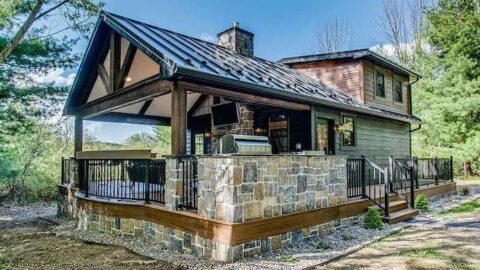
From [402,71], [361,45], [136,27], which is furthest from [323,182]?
[361,45]

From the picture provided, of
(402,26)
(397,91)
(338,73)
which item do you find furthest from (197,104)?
(402,26)

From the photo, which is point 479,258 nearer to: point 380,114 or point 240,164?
point 240,164

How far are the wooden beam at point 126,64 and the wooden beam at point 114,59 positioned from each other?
125 millimetres

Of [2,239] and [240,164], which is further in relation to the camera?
[2,239]

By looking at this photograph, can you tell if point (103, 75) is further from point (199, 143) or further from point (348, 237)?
point (348, 237)

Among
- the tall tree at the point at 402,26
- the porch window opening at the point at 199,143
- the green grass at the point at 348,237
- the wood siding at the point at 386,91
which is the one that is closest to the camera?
the green grass at the point at 348,237

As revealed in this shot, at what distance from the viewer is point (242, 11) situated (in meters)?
23.6

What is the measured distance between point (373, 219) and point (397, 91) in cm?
931

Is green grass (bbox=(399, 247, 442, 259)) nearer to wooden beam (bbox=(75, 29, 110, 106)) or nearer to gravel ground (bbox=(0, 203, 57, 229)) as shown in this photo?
wooden beam (bbox=(75, 29, 110, 106))

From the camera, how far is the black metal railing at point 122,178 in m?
6.62

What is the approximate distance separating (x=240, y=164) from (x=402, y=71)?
11983 millimetres

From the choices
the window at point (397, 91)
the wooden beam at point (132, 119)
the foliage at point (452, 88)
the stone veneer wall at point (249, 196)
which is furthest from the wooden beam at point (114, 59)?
the foliage at point (452, 88)

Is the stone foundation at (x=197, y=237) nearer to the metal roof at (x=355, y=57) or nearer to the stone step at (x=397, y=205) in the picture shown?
the stone step at (x=397, y=205)

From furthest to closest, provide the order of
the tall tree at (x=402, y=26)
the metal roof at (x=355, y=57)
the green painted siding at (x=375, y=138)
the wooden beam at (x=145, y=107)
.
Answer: the tall tree at (x=402, y=26) → the metal roof at (x=355, y=57) → the wooden beam at (x=145, y=107) → the green painted siding at (x=375, y=138)
